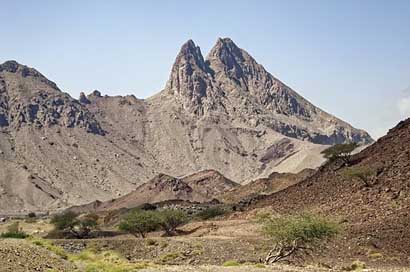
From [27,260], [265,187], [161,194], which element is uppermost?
[161,194]

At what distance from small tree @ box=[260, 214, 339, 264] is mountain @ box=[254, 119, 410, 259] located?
478 centimetres

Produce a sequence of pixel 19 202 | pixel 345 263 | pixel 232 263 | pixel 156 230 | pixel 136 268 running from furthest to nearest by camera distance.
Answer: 1. pixel 19 202
2. pixel 156 230
3. pixel 345 263
4. pixel 232 263
5. pixel 136 268

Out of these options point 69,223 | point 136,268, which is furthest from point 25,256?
point 69,223

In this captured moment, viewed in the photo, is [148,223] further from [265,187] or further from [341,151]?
[265,187]

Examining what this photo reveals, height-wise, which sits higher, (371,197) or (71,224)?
(371,197)

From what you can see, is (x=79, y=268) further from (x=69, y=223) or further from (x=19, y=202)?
(x=19, y=202)

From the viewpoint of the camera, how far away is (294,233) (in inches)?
1489

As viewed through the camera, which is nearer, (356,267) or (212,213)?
(356,267)

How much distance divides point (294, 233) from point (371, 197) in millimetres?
20935

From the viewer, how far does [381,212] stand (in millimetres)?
51469

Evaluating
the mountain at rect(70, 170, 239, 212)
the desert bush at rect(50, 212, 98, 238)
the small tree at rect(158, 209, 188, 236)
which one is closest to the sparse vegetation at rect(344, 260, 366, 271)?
the small tree at rect(158, 209, 188, 236)

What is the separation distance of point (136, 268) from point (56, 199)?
17520cm

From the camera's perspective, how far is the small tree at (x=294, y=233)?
3797 centimetres

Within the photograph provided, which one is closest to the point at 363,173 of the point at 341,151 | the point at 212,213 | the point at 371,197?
the point at 371,197
